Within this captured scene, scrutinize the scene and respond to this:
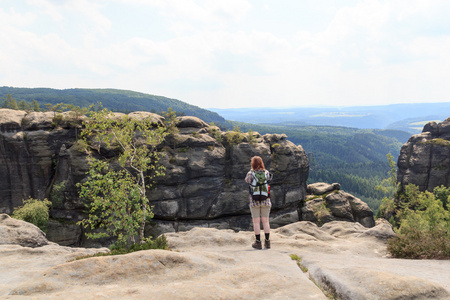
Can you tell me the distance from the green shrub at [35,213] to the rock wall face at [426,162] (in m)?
99.4

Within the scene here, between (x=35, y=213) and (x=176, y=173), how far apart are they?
89.8 feet

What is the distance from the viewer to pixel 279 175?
234 ft

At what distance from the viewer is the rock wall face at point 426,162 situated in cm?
8250

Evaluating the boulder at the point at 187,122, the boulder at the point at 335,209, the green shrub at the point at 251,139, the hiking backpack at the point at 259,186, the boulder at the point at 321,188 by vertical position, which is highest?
the boulder at the point at 187,122

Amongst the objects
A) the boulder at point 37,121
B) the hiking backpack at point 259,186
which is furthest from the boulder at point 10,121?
the hiking backpack at point 259,186

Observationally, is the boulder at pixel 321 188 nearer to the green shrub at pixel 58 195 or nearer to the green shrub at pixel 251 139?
the green shrub at pixel 251 139

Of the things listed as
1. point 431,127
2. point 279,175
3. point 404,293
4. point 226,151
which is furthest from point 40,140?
point 431,127

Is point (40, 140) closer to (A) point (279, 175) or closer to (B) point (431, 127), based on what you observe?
(A) point (279, 175)

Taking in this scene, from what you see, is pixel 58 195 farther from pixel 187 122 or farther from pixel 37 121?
pixel 187 122

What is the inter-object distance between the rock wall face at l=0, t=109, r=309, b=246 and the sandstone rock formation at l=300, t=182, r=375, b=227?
3389 mm

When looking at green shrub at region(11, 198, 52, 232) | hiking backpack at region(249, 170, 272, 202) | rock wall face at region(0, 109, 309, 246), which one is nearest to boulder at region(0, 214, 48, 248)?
hiking backpack at region(249, 170, 272, 202)

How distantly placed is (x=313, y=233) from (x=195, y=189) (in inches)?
1640

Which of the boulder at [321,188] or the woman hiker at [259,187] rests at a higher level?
the woman hiker at [259,187]

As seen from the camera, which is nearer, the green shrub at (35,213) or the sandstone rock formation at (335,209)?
the green shrub at (35,213)
